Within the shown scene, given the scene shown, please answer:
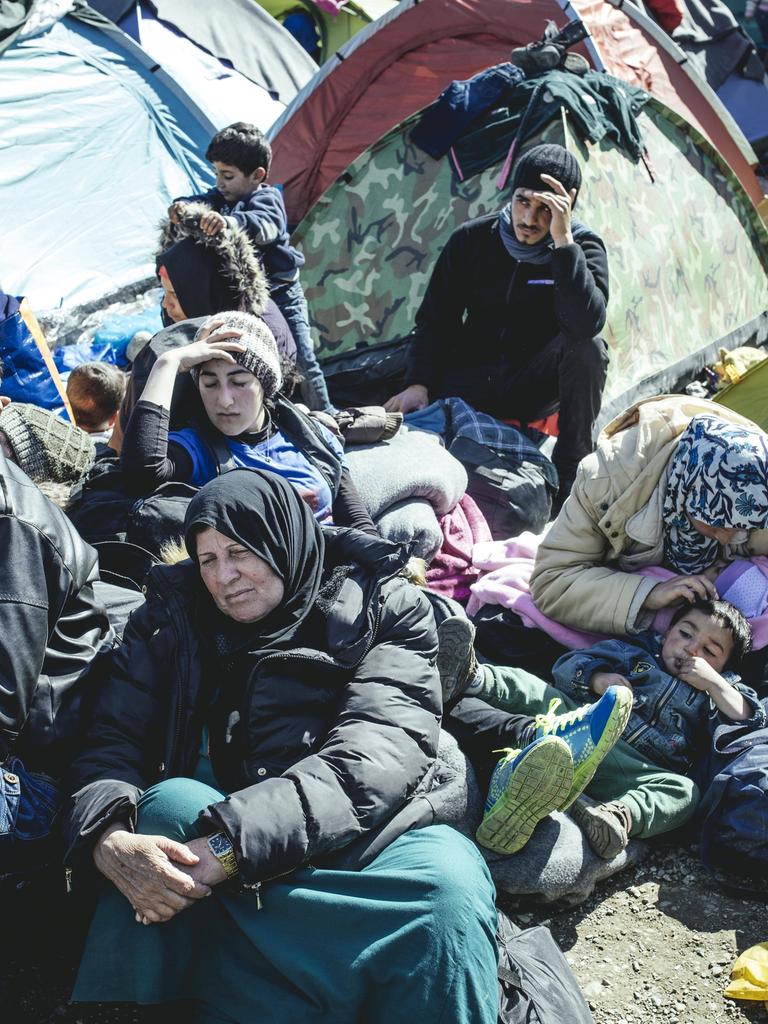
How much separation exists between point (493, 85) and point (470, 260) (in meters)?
1.24

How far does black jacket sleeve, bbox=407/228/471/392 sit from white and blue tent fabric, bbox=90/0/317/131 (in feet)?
9.63

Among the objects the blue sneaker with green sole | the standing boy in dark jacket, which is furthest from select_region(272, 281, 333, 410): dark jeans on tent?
the blue sneaker with green sole

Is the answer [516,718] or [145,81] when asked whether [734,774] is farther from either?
[145,81]

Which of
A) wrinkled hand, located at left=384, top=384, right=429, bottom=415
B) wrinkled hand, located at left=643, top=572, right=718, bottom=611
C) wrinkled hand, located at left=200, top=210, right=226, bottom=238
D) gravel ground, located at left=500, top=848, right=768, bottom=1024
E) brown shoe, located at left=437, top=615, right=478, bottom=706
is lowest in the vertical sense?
gravel ground, located at left=500, top=848, right=768, bottom=1024

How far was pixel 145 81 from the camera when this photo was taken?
7336 millimetres

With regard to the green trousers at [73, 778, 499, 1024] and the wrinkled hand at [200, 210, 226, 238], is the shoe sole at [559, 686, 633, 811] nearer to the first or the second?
the green trousers at [73, 778, 499, 1024]

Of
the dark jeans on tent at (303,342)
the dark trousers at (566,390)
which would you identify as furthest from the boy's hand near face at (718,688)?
the dark jeans on tent at (303,342)

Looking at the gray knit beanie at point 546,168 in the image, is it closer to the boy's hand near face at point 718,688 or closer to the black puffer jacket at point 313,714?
the boy's hand near face at point 718,688

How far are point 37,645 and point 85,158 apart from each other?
16.7 feet

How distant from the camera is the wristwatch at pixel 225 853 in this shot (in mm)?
2223

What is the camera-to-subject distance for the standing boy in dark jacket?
515 centimetres

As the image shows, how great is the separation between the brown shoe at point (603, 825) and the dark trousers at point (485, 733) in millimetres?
216

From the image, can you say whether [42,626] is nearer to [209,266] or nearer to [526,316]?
[209,266]

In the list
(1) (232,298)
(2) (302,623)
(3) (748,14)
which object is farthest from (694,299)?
(3) (748,14)
